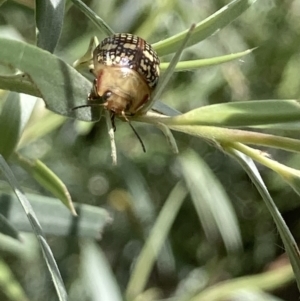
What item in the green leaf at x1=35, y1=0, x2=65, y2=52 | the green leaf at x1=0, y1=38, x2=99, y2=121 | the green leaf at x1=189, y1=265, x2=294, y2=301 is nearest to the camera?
the green leaf at x1=0, y1=38, x2=99, y2=121

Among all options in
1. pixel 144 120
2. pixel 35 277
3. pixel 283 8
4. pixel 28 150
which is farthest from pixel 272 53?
pixel 144 120

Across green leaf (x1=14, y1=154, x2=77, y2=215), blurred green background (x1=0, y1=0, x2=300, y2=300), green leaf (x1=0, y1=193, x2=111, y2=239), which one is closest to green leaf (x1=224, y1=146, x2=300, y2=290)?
green leaf (x1=14, y1=154, x2=77, y2=215)

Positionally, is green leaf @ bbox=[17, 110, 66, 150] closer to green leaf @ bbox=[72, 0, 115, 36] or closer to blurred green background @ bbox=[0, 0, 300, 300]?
blurred green background @ bbox=[0, 0, 300, 300]

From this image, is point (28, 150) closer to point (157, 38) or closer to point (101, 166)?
point (101, 166)

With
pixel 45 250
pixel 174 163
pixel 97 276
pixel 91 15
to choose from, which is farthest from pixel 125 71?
pixel 174 163

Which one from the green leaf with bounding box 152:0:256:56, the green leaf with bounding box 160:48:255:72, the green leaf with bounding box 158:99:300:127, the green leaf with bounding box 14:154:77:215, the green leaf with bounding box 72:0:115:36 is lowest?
the green leaf with bounding box 14:154:77:215

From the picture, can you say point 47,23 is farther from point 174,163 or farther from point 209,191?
point 174,163
